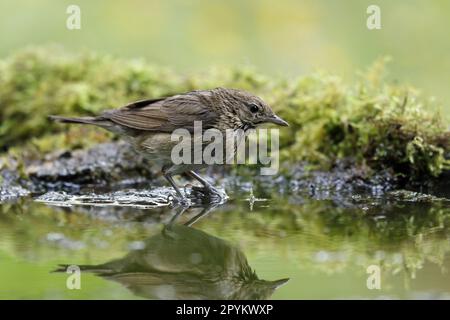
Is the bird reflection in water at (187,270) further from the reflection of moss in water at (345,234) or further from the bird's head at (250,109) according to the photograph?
the bird's head at (250,109)

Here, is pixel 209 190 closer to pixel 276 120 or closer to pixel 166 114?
pixel 166 114

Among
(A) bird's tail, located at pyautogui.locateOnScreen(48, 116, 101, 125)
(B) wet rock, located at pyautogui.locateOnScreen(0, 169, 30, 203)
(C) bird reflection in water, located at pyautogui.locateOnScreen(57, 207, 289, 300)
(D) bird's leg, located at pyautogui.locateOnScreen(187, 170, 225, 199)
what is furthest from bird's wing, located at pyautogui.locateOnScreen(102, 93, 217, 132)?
(C) bird reflection in water, located at pyautogui.locateOnScreen(57, 207, 289, 300)

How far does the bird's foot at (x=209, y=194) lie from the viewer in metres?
6.42

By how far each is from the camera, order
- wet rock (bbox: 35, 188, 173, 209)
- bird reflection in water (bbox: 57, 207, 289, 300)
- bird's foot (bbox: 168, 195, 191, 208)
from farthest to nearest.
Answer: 1. bird's foot (bbox: 168, 195, 191, 208)
2. wet rock (bbox: 35, 188, 173, 209)
3. bird reflection in water (bbox: 57, 207, 289, 300)

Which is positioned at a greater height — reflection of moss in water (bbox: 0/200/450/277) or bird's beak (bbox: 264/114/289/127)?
bird's beak (bbox: 264/114/289/127)

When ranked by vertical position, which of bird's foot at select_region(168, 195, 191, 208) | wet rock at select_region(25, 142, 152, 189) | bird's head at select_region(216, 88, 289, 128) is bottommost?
bird's foot at select_region(168, 195, 191, 208)

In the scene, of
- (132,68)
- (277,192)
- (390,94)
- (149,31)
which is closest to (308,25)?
(149,31)

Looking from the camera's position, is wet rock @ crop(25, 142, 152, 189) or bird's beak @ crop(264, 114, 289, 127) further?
wet rock @ crop(25, 142, 152, 189)

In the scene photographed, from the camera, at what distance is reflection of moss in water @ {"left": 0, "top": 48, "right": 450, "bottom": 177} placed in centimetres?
681

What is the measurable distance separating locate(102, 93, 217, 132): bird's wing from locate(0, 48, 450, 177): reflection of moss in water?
1.21 meters

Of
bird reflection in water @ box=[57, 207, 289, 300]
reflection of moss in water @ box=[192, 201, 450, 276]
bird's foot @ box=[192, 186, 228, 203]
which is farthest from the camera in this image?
bird's foot @ box=[192, 186, 228, 203]

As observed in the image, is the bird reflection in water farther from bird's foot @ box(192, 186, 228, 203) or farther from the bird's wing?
the bird's wing

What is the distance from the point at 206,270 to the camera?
4117 mm

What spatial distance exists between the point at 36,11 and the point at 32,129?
17.1ft
